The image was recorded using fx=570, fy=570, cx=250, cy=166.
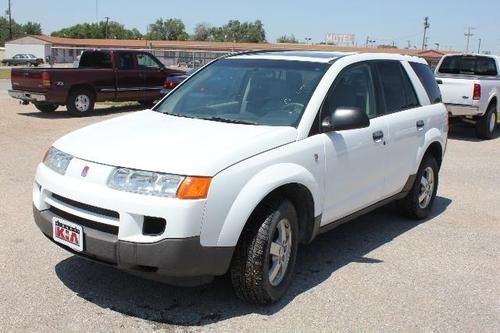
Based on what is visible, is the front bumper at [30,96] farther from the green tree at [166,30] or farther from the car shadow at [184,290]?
the green tree at [166,30]

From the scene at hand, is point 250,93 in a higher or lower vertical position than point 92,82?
higher

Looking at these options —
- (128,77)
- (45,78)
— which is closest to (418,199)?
(45,78)

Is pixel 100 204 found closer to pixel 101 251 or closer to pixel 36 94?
pixel 101 251

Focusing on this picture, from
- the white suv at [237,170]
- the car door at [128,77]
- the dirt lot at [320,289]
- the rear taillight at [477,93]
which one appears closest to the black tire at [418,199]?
the dirt lot at [320,289]

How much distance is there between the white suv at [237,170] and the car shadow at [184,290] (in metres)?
0.22

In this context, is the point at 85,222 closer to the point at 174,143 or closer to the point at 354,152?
the point at 174,143

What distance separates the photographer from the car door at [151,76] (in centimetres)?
1722

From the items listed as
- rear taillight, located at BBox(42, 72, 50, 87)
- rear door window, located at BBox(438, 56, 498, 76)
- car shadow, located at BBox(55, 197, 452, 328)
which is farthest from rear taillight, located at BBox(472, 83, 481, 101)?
rear taillight, located at BBox(42, 72, 50, 87)

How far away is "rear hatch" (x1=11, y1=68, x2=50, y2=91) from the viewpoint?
48.0 feet

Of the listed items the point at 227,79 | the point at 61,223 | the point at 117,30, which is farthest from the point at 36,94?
the point at 117,30

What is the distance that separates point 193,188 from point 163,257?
45 centimetres

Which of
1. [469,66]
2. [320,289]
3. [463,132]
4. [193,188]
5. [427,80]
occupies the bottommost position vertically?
[320,289]

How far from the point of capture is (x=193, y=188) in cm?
339

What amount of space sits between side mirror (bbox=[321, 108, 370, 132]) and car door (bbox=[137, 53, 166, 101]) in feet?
44.2
